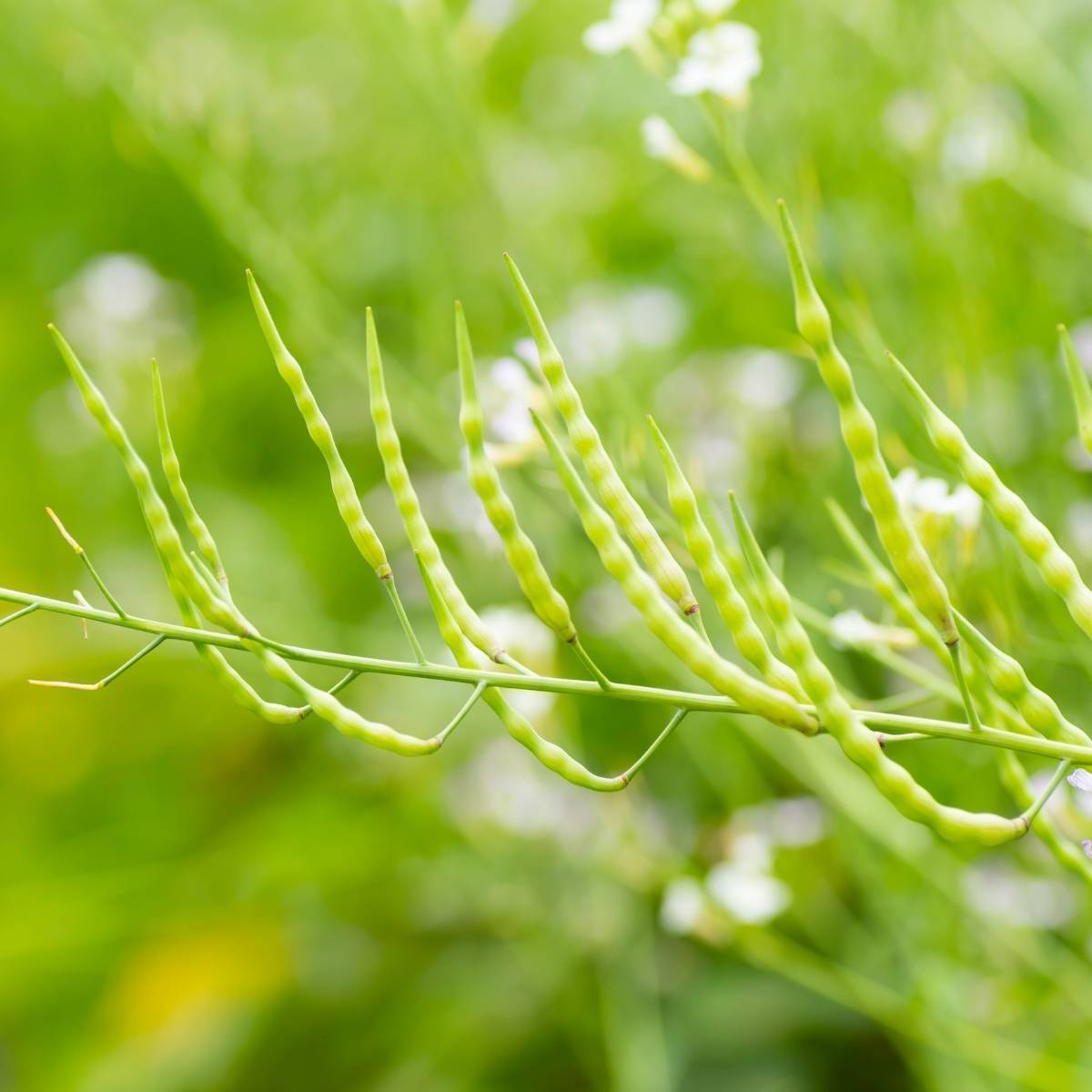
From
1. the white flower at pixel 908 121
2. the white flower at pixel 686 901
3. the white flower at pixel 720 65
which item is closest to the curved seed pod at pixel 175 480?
the white flower at pixel 720 65

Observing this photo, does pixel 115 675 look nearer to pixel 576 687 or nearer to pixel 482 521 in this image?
pixel 576 687

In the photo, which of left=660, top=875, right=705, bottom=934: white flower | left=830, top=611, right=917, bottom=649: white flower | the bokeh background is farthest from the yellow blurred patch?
left=830, top=611, right=917, bottom=649: white flower

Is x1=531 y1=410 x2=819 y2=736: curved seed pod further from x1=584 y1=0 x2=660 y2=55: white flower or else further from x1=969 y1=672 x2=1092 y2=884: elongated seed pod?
x1=584 y1=0 x2=660 y2=55: white flower

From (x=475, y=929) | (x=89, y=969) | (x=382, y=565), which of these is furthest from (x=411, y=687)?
(x=382, y=565)

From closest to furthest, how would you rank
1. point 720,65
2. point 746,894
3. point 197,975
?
1. point 720,65
2. point 746,894
3. point 197,975

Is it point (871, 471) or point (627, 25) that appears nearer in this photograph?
point (871, 471)

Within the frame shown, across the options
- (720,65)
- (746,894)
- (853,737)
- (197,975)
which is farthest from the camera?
(197,975)

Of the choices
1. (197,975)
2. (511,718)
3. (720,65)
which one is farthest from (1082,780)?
(197,975)

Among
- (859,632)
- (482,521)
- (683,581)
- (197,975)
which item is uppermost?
(683,581)
